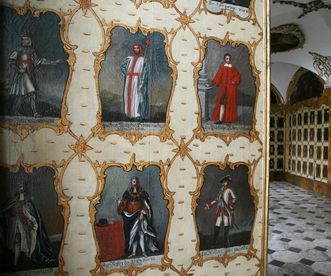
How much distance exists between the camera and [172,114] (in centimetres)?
279

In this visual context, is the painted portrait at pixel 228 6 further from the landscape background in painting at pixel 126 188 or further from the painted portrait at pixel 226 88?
the landscape background in painting at pixel 126 188

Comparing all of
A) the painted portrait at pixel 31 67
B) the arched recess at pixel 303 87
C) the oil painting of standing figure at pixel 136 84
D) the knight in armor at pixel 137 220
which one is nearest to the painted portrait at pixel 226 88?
the oil painting of standing figure at pixel 136 84

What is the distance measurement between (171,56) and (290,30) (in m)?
6.95

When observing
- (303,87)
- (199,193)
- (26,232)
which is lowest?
(26,232)

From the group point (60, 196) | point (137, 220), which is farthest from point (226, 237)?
point (60, 196)

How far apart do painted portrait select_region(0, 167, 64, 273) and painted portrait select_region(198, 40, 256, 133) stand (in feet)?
5.54

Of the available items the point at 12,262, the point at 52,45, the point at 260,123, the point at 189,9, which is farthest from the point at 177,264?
the point at 189,9

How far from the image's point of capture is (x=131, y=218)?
2699mm

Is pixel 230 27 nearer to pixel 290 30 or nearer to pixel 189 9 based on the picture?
pixel 189 9

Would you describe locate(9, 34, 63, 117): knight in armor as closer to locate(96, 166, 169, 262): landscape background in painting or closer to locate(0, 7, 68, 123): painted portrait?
locate(0, 7, 68, 123): painted portrait

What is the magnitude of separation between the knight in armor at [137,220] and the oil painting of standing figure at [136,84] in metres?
0.67

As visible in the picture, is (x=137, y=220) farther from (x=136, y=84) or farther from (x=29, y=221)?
(x=136, y=84)

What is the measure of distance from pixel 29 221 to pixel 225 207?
6.46ft

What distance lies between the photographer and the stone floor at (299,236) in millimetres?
5379
